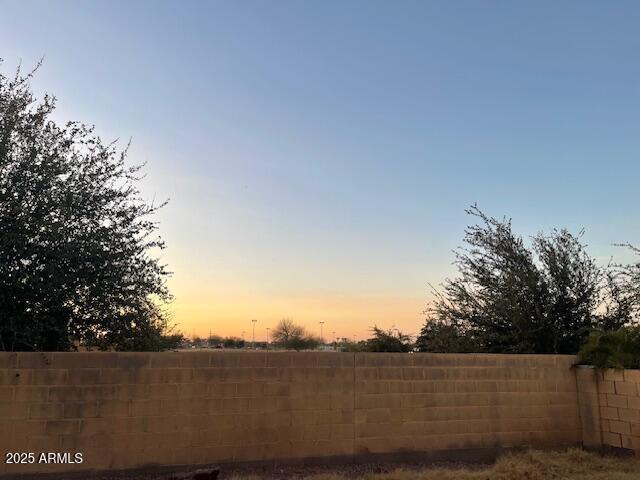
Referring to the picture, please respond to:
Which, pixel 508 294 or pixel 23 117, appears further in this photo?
pixel 508 294

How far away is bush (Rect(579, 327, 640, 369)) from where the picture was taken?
959 cm

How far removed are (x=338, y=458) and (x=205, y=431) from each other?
205 cm

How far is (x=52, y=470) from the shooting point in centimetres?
676

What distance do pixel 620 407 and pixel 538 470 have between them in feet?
7.55

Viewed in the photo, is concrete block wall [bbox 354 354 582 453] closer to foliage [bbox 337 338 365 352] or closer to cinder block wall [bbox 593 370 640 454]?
cinder block wall [bbox 593 370 640 454]

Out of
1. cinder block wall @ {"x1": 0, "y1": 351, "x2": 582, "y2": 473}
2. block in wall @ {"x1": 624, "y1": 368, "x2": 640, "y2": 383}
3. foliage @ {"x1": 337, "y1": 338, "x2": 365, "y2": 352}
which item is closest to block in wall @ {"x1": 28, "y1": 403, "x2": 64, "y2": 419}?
cinder block wall @ {"x1": 0, "y1": 351, "x2": 582, "y2": 473}

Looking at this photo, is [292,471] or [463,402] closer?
[292,471]

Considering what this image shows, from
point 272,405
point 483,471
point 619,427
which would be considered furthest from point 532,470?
point 272,405

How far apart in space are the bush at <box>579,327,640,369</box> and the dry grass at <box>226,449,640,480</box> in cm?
157

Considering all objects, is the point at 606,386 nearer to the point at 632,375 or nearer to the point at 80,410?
the point at 632,375

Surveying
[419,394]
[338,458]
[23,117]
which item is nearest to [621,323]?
[419,394]

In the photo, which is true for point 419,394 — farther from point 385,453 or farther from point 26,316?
point 26,316

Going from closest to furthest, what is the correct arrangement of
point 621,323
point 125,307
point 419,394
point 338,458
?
point 338,458 → point 419,394 → point 125,307 → point 621,323

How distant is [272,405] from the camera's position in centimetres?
801
